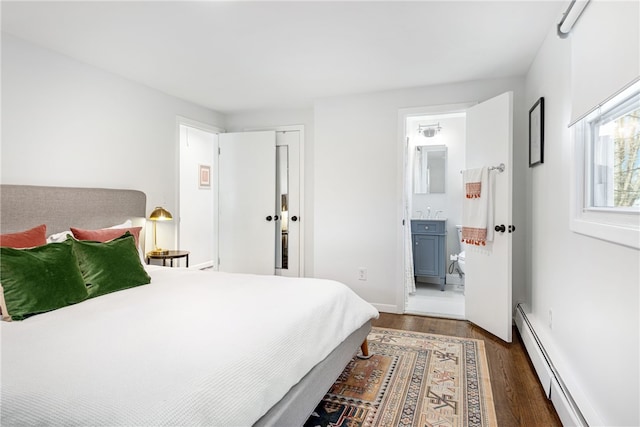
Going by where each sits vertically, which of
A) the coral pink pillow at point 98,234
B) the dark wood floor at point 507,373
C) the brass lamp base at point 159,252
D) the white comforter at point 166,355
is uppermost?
the coral pink pillow at point 98,234

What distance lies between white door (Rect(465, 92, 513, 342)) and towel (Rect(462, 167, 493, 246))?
0.20 ft

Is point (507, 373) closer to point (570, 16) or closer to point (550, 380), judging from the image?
point (550, 380)

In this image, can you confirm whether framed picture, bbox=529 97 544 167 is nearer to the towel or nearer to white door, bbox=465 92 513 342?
white door, bbox=465 92 513 342

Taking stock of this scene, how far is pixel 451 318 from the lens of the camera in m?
3.79

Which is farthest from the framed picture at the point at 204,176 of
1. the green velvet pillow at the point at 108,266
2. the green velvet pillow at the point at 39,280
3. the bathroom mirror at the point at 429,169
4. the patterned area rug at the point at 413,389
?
the patterned area rug at the point at 413,389

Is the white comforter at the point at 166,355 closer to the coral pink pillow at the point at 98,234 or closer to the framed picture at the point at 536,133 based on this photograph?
the coral pink pillow at the point at 98,234

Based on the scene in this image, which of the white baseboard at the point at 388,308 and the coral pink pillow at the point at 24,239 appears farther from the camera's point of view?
the white baseboard at the point at 388,308

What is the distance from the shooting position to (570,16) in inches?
75.4

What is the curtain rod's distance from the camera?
5.89 ft

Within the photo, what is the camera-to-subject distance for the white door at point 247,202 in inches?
186

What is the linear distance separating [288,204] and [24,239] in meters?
2.92

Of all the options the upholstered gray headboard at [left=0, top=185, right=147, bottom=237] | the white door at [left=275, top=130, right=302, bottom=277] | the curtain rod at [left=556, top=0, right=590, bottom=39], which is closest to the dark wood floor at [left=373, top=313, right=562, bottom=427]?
the white door at [left=275, top=130, right=302, bottom=277]

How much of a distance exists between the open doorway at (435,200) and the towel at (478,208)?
1517mm

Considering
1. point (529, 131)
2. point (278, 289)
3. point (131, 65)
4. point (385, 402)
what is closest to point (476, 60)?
point (529, 131)
